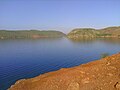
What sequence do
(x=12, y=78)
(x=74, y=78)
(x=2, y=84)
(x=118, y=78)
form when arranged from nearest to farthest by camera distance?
1. (x=118, y=78)
2. (x=74, y=78)
3. (x=2, y=84)
4. (x=12, y=78)

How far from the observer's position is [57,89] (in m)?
20.3

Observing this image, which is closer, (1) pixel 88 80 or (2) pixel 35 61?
(1) pixel 88 80

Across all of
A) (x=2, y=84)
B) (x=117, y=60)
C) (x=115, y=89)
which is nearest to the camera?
(x=115, y=89)

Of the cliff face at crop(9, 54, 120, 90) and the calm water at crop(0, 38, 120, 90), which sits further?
the calm water at crop(0, 38, 120, 90)

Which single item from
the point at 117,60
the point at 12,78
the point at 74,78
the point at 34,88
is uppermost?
the point at 117,60

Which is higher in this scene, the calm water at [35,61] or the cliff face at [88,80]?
the cliff face at [88,80]

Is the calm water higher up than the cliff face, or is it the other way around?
the cliff face

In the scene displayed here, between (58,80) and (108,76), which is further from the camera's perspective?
(58,80)

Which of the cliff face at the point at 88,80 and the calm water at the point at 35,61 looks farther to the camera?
the calm water at the point at 35,61

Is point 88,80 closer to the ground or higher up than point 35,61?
higher up

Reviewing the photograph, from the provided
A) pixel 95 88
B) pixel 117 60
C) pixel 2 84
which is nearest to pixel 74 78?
pixel 95 88

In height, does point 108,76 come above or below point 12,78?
above

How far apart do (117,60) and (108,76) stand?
479cm

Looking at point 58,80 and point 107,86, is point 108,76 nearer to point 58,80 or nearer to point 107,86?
point 107,86
